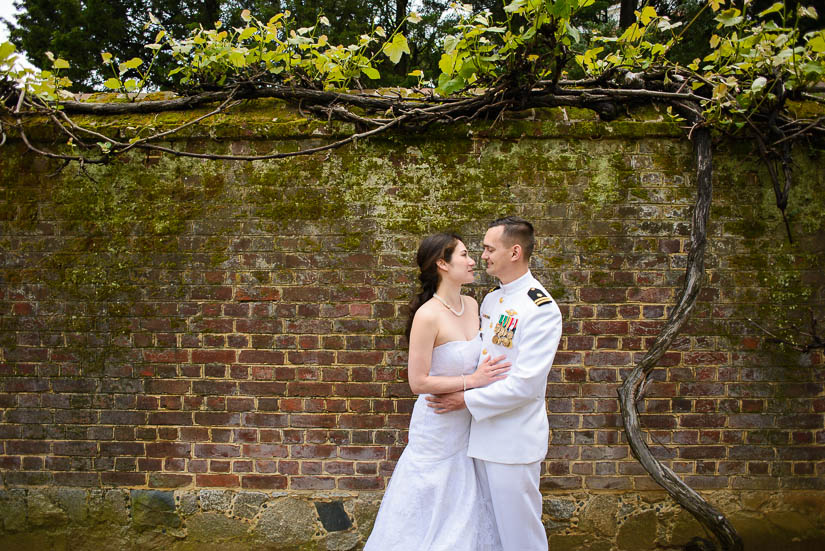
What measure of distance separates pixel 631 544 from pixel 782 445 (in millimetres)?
1123

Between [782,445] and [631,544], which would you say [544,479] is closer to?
[631,544]

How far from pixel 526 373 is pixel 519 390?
0.28ft

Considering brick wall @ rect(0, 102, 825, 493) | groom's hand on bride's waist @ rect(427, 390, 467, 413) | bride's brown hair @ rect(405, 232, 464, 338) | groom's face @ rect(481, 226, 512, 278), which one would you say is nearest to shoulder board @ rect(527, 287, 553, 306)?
groom's face @ rect(481, 226, 512, 278)

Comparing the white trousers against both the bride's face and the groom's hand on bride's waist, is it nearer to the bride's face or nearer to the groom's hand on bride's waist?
the groom's hand on bride's waist

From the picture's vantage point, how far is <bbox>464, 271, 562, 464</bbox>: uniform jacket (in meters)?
2.61

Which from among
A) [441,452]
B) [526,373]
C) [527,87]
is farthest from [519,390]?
[527,87]

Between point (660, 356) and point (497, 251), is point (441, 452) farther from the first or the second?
point (660, 356)

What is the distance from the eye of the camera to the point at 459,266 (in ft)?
9.46

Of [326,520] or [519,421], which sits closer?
[519,421]

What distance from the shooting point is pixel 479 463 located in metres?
2.83

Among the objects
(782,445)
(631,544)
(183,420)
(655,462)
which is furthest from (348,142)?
(782,445)

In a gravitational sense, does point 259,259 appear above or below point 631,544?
above

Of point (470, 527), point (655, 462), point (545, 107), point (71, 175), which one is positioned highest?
point (545, 107)

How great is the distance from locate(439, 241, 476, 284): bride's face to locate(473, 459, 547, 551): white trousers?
0.92 m
